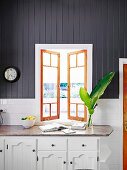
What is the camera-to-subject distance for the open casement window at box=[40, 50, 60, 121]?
15.7ft

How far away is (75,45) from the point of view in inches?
184

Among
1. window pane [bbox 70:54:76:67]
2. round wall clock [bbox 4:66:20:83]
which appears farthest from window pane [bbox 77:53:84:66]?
round wall clock [bbox 4:66:20:83]

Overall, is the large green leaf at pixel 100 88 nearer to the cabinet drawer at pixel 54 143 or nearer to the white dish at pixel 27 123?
the cabinet drawer at pixel 54 143

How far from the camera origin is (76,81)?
492 cm

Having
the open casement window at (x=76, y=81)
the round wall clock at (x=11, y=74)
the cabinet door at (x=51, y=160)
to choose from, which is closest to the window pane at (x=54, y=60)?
the open casement window at (x=76, y=81)

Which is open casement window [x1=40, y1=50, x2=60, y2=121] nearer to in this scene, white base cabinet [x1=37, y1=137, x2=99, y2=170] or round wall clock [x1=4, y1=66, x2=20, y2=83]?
round wall clock [x1=4, y1=66, x2=20, y2=83]

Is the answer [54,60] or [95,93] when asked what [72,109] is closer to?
[95,93]

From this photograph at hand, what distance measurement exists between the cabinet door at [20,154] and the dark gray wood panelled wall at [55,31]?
94 cm

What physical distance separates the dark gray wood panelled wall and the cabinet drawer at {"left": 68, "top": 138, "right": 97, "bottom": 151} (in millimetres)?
1113

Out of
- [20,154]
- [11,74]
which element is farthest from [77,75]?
[20,154]

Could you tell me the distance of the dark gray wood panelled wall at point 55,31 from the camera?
470 cm

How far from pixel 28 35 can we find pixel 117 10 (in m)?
1.58

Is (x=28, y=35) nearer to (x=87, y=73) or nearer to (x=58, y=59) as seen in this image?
(x=58, y=59)

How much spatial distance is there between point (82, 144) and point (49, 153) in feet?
1.62
